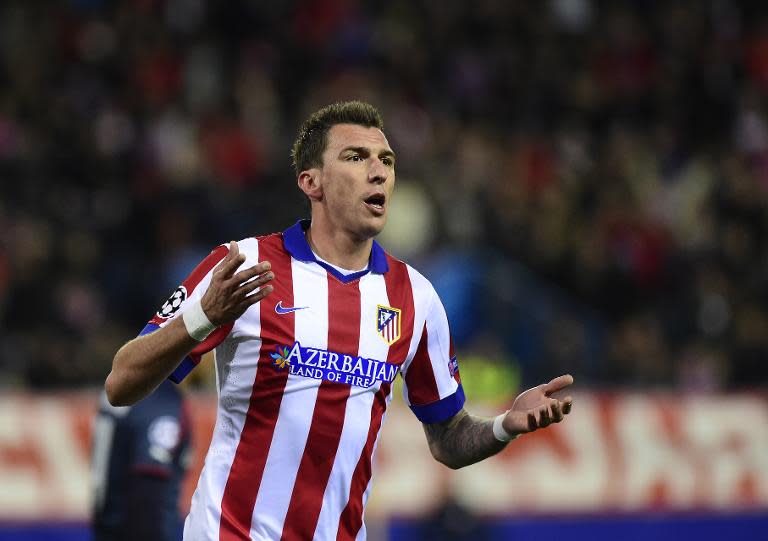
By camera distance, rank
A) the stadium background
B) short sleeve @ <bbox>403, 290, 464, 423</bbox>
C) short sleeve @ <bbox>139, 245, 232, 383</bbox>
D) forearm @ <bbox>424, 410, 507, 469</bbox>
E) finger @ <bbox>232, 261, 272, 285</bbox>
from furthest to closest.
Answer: the stadium background
short sleeve @ <bbox>403, 290, 464, 423</bbox>
forearm @ <bbox>424, 410, 507, 469</bbox>
short sleeve @ <bbox>139, 245, 232, 383</bbox>
finger @ <bbox>232, 261, 272, 285</bbox>

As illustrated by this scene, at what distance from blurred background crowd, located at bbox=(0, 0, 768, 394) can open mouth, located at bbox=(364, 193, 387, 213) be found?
583cm

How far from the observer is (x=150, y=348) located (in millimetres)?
3854

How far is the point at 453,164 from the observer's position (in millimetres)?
11812

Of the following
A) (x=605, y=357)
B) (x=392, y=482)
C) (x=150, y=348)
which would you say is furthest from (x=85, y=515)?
(x=150, y=348)

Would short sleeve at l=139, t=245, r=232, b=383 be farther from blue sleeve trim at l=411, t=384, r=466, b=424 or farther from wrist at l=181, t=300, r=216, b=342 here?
blue sleeve trim at l=411, t=384, r=466, b=424

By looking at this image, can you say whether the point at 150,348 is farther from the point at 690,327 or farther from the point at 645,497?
the point at 690,327

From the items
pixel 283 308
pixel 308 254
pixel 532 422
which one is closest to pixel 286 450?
pixel 283 308

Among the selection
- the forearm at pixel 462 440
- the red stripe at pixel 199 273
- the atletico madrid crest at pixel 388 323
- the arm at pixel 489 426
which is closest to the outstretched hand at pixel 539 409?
the arm at pixel 489 426

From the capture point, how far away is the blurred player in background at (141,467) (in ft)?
17.6

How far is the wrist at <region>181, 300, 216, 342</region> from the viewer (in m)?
3.77

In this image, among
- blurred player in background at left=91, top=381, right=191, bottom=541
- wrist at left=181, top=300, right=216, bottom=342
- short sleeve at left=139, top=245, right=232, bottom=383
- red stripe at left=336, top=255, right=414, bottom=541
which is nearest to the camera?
wrist at left=181, top=300, right=216, bottom=342

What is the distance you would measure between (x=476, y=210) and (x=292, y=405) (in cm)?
721

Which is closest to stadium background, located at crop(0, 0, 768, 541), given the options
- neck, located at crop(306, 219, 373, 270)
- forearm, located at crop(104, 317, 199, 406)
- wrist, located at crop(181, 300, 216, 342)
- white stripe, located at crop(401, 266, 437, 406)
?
white stripe, located at crop(401, 266, 437, 406)

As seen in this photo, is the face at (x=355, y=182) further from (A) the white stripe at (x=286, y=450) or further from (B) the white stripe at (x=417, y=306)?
(A) the white stripe at (x=286, y=450)
